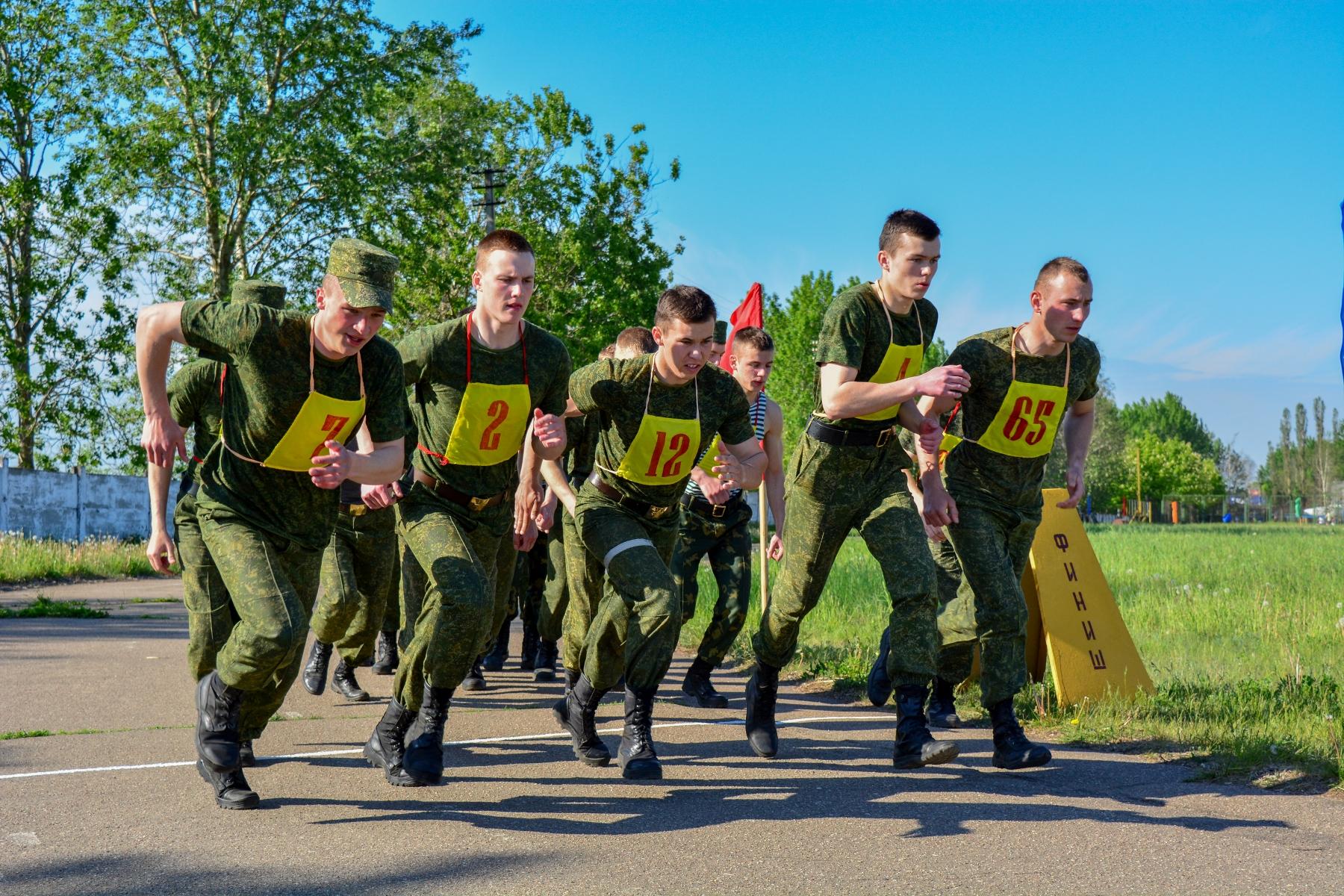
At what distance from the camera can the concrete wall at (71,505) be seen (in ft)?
90.2

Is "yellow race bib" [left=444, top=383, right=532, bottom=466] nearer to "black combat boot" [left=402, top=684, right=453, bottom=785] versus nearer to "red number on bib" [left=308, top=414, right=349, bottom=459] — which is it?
"red number on bib" [left=308, top=414, right=349, bottom=459]

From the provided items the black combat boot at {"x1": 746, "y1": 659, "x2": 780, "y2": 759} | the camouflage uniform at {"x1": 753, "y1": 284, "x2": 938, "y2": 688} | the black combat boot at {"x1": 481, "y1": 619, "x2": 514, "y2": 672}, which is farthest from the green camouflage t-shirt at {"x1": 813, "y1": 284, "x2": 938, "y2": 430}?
the black combat boot at {"x1": 481, "y1": 619, "x2": 514, "y2": 672}

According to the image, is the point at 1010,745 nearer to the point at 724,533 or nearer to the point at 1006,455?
the point at 1006,455

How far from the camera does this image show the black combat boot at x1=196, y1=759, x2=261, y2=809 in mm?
5238

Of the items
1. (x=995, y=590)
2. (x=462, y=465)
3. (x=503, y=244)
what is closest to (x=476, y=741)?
(x=462, y=465)

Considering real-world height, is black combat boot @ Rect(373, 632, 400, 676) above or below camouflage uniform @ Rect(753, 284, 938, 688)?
below

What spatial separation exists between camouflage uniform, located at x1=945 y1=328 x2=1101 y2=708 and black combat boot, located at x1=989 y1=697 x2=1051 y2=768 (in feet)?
0.20

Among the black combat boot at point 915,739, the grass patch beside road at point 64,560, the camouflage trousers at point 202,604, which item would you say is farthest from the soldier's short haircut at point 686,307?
the grass patch beside road at point 64,560

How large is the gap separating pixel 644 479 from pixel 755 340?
8.25 feet

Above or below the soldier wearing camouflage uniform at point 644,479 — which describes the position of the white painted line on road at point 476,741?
below

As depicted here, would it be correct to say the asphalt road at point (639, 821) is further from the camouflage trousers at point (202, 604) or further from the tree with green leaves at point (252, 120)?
the tree with green leaves at point (252, 120)

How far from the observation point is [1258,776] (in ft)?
19.3

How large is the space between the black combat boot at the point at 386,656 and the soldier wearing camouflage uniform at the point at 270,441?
4121mm

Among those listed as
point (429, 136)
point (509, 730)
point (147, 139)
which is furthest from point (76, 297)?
point (509, 730)
